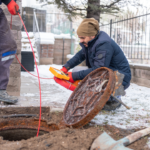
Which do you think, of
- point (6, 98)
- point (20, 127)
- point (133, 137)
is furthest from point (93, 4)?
point (133, 137)

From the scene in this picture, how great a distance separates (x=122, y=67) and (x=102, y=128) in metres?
0.99

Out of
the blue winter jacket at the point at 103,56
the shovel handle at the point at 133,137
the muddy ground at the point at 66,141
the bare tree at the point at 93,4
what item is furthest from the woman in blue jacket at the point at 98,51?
the bare tree at the point at 93,4

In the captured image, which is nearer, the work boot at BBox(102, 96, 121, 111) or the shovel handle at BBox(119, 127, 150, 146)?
the shovel handle at BBox(119, 127, 150, 146)

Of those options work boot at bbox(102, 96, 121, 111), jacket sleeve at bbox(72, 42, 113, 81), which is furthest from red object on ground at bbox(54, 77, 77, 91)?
work boot at bbox(102, 96, 121, 111)

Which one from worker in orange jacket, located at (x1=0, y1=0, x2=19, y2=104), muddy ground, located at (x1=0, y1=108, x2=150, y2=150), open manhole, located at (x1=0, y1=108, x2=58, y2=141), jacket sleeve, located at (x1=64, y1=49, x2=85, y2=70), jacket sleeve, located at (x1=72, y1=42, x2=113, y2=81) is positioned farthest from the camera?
jacket sleeve, located at (x1=64, y1=49, x2=85, y2=70)

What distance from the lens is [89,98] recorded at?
6.65 ft

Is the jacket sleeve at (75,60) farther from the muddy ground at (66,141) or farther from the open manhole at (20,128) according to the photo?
the muddy ground at (66,141)

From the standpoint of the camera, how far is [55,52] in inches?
404

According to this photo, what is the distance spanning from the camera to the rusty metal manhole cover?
178 cm

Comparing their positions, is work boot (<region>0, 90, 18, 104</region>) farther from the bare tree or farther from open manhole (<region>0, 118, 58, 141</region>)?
the bare tree

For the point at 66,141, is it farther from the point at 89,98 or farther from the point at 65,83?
the point at 65,83

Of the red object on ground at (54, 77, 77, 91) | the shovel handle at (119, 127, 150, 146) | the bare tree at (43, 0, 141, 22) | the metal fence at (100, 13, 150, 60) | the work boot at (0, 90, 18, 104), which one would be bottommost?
the shovel handle at (119, 127, 150, 146)

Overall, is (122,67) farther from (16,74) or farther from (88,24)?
(16,74)

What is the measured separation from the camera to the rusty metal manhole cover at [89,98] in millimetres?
1778
